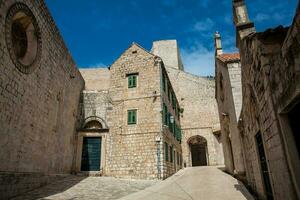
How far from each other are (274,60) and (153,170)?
1035cm

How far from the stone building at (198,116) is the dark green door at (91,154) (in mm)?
11014

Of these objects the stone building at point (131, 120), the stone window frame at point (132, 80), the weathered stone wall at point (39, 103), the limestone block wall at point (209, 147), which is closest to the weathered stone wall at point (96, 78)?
the stone building at point (131, 120)

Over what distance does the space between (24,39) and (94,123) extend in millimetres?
7699

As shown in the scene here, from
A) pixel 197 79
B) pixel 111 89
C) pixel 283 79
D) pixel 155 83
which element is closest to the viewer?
pixel 283 79

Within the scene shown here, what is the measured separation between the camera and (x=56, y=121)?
36.6 ft

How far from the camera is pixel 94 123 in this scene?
1502 centimetres

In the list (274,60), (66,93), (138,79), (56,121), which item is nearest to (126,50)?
(138,79)

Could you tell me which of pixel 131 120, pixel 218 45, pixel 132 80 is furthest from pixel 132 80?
pixel 218 45

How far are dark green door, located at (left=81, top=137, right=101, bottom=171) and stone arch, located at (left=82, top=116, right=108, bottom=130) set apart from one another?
930 millimetres

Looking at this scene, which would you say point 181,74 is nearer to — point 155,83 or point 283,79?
point 155,83

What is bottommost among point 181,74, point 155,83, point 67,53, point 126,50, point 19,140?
point 19,140

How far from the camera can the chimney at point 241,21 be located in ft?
19.7

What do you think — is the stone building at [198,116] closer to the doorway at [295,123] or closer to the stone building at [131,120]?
the stone building at [131,120]

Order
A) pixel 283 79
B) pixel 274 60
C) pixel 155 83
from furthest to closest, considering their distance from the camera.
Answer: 1. pixel 155 83
2. pixel 274 60
3. pixel 283 79
